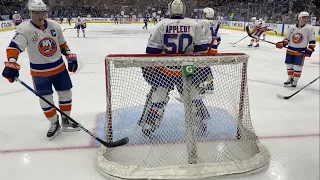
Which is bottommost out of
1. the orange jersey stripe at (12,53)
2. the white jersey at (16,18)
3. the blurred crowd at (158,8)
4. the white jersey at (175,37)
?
the orange jersey stripe at (12,53)

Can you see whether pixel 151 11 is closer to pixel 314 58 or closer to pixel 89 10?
pixel 89 10

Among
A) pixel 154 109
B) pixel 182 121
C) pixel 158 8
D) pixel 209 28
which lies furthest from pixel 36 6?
pixel 158 8

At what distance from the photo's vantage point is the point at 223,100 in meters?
2.24

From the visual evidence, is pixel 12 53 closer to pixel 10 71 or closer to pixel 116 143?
pixel 10 71

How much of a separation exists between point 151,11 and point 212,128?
22.3 m

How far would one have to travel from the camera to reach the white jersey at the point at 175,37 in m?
2.02

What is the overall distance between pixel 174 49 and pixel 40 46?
3.00 feet

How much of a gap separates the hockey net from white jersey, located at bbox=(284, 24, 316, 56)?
1.91 m

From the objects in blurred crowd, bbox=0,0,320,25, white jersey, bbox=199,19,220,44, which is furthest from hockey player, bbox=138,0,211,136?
blurred crowd, bbox=0,0,320,25

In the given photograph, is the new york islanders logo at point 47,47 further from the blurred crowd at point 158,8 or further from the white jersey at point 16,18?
the white jersey at point 16,18

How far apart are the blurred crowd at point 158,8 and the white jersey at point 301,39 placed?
29.5 ft

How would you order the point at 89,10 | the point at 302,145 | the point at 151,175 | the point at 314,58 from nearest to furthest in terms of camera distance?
the point at 151,175
the point at 302,145
the point at 314,58
the point at 89,10

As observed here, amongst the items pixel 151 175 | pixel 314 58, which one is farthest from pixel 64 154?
pixel 314 58

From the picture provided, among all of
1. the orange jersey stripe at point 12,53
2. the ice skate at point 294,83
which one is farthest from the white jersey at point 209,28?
the orange jersey stripe at point 12,53
